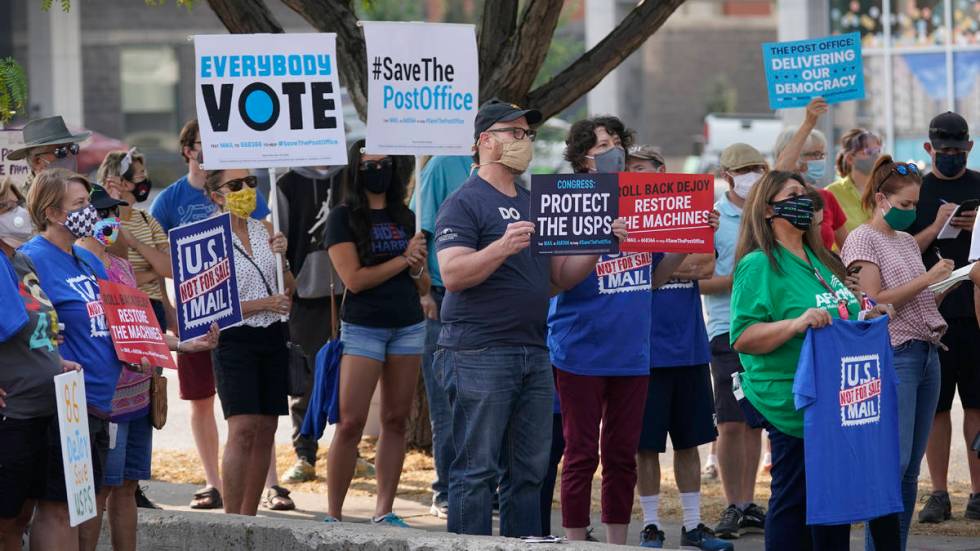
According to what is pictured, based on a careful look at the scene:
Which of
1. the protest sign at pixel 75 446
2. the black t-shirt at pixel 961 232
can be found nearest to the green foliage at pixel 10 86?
the protest sign at pixel 75 446

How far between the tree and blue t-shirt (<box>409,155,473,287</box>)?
34.3 inches

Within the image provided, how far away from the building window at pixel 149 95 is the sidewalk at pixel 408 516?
2944 centimetres

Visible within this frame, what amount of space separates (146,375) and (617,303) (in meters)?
2.21

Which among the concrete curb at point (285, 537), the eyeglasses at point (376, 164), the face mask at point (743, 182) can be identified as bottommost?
the concrete curb at point (285, 537)

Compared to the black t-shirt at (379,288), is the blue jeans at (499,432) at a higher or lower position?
lower

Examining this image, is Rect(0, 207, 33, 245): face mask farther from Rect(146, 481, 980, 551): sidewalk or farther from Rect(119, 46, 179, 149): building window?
Rect(119, 46, 179, 149): building window

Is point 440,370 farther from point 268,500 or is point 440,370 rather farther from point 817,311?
point 268,500

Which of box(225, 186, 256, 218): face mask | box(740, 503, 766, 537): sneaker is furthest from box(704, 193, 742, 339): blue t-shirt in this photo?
box(225, 186, 256, 218): face mask

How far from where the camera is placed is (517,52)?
32.5ft

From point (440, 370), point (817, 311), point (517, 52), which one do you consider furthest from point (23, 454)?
point (517, 52)

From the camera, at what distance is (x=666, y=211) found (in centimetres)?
727

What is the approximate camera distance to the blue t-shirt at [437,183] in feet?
29.3

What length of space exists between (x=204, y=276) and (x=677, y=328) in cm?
238

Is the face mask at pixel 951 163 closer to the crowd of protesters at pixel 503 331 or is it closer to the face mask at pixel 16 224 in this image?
the crowd of protesters at pixel 503 331
